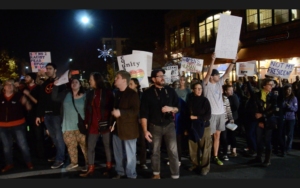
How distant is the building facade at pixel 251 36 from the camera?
1536 centimetres

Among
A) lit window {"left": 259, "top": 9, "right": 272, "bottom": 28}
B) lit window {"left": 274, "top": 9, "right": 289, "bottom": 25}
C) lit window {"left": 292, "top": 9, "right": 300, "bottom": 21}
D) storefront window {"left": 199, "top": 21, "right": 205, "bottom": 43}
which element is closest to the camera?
lit window {"left": 292, "top": 9, "right": 300, "bottom": 21}

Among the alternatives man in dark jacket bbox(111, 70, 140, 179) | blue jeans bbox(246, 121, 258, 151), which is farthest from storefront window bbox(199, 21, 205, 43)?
man in dark jacket bbox(111, 70, 140, 179)

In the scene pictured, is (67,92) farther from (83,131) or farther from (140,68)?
(140,68)

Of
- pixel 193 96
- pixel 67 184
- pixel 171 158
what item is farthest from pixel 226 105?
pixel 67 184

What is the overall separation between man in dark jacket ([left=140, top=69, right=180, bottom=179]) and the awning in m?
13.2

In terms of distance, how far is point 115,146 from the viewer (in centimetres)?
488

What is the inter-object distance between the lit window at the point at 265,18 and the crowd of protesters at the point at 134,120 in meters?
13.0

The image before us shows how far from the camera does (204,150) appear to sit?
5.15m

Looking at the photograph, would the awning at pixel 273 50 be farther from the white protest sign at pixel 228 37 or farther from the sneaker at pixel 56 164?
the sneaker at pixel 56 164

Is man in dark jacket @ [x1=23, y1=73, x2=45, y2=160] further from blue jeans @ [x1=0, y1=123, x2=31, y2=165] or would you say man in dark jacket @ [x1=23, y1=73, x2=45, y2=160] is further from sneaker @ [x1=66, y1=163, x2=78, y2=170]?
sneaker @ [x1=66, y1=163, x2=78, y2=170]

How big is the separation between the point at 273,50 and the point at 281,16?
246 cm

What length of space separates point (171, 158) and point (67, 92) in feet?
9.24

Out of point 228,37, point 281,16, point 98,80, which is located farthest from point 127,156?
point 281,16

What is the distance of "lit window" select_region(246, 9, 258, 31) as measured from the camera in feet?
60.8
